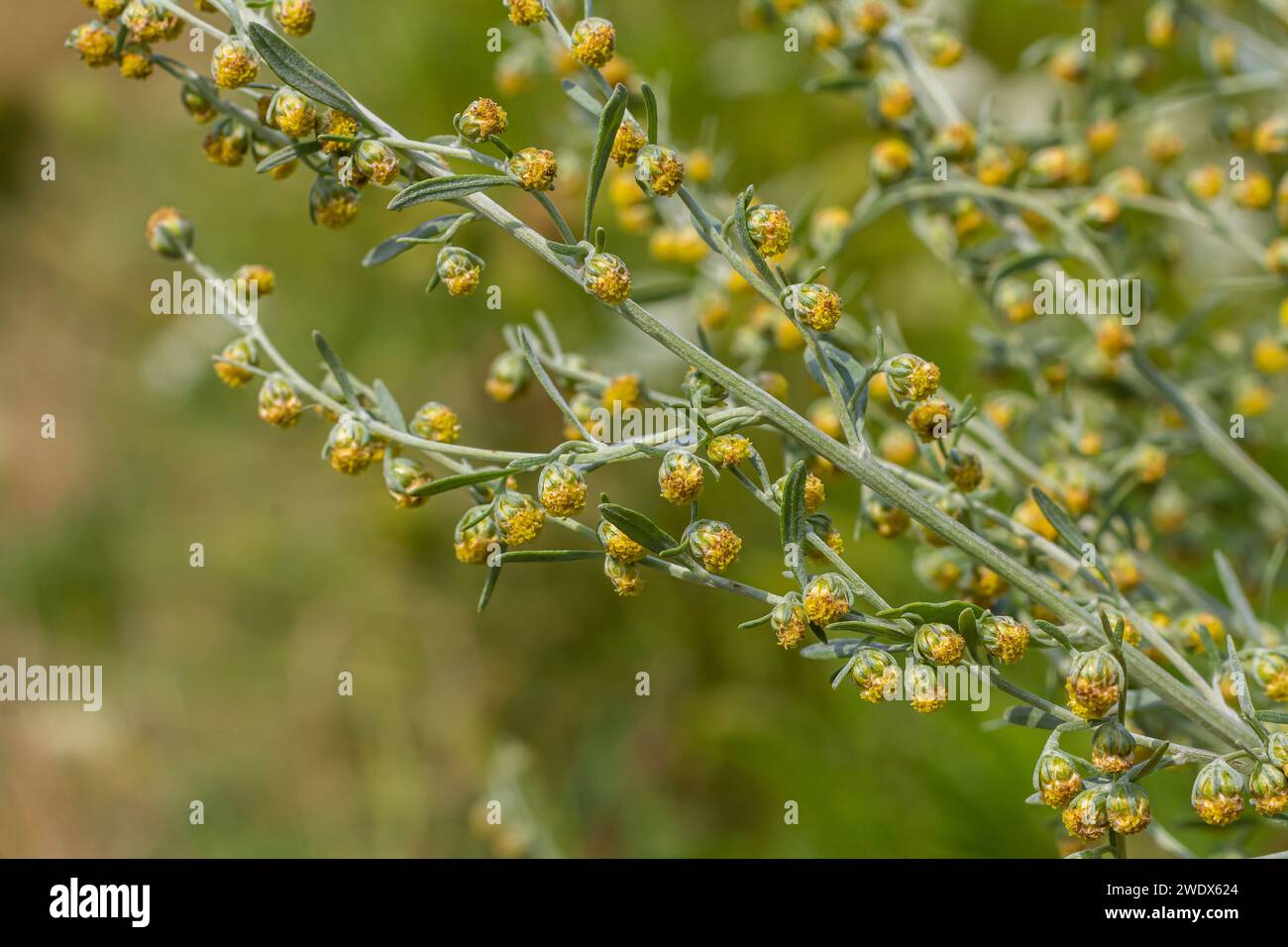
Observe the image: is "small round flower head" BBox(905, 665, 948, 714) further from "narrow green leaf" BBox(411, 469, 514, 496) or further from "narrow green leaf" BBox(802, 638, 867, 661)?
"narrow green leaf" BBox(411, 469, 514, 496)

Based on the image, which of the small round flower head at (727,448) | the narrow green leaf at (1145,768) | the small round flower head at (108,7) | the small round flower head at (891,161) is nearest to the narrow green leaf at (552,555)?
the small round flower head at (727,448)

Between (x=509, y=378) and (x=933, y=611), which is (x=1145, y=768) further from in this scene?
(x=509, y=378)

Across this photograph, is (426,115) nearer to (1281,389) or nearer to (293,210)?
(293,210)

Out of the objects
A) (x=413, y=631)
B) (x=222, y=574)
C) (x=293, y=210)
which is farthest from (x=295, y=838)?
(x=293, y=210)

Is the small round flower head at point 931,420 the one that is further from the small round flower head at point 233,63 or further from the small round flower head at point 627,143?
the small round flower head at point 233,63

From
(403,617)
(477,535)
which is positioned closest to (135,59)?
(477,535)

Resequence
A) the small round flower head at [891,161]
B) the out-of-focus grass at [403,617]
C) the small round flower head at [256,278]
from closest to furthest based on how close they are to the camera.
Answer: the small round flower head at [256,278] < the small round flower head at [891,161] < the out-of-focus grass at [403,617]
